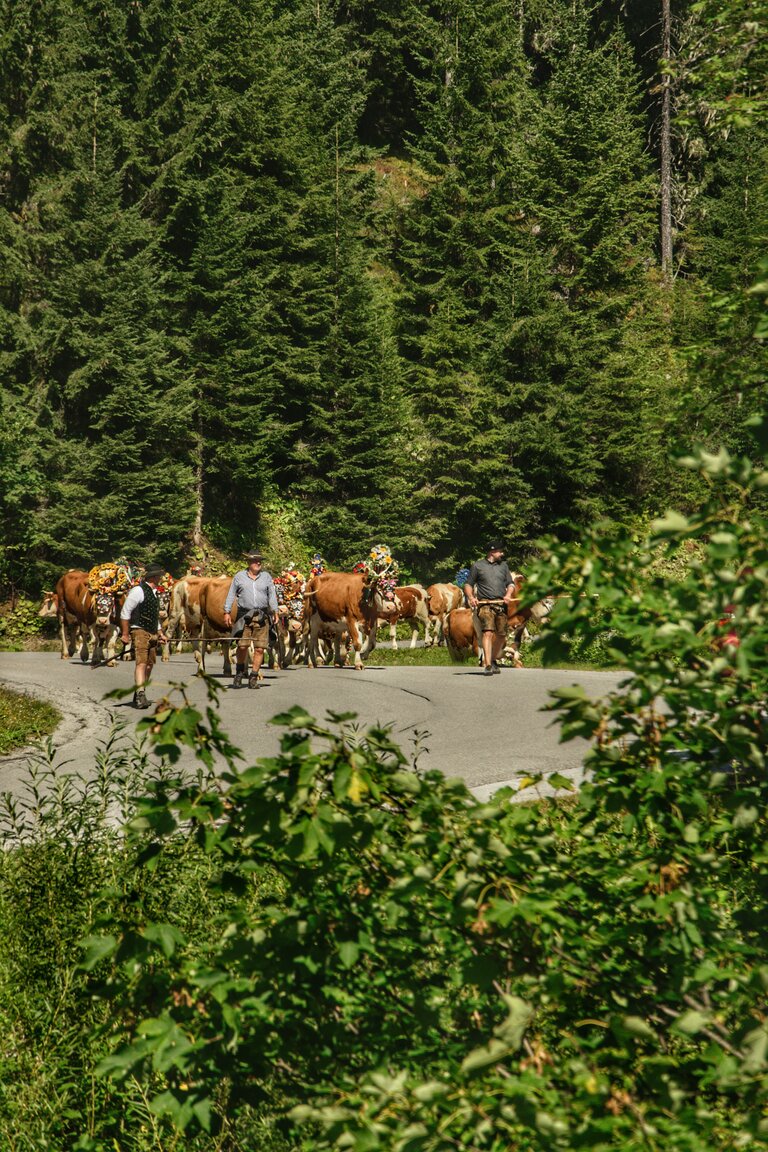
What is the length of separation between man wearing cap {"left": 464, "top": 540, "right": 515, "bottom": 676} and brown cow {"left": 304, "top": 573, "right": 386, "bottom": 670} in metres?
2.65

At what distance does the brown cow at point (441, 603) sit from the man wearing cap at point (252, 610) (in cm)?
1179

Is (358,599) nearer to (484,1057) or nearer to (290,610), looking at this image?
(290,610)

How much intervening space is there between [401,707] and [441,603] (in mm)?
15075

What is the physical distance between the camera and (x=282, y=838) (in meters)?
2.85

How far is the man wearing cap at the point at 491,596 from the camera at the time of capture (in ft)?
67.8

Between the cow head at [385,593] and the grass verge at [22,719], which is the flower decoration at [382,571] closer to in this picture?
the cow head at [385,593]

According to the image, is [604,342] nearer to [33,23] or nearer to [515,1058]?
[33,23]

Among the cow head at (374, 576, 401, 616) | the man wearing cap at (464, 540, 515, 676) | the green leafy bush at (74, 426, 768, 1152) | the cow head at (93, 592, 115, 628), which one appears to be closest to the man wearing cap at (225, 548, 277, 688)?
the cow head at (374, 576, 401, 616)

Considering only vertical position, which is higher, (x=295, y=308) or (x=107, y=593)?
(x=295, y=308)

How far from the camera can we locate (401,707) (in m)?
16.5

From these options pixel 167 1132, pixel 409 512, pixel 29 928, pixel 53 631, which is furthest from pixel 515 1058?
pixel 409 512

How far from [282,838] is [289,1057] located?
603 mm

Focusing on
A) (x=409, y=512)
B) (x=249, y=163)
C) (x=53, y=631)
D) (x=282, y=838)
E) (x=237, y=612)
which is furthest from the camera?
(x=249, y=163)

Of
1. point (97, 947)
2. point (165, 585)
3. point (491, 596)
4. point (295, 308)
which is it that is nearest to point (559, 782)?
point (97, 947)
